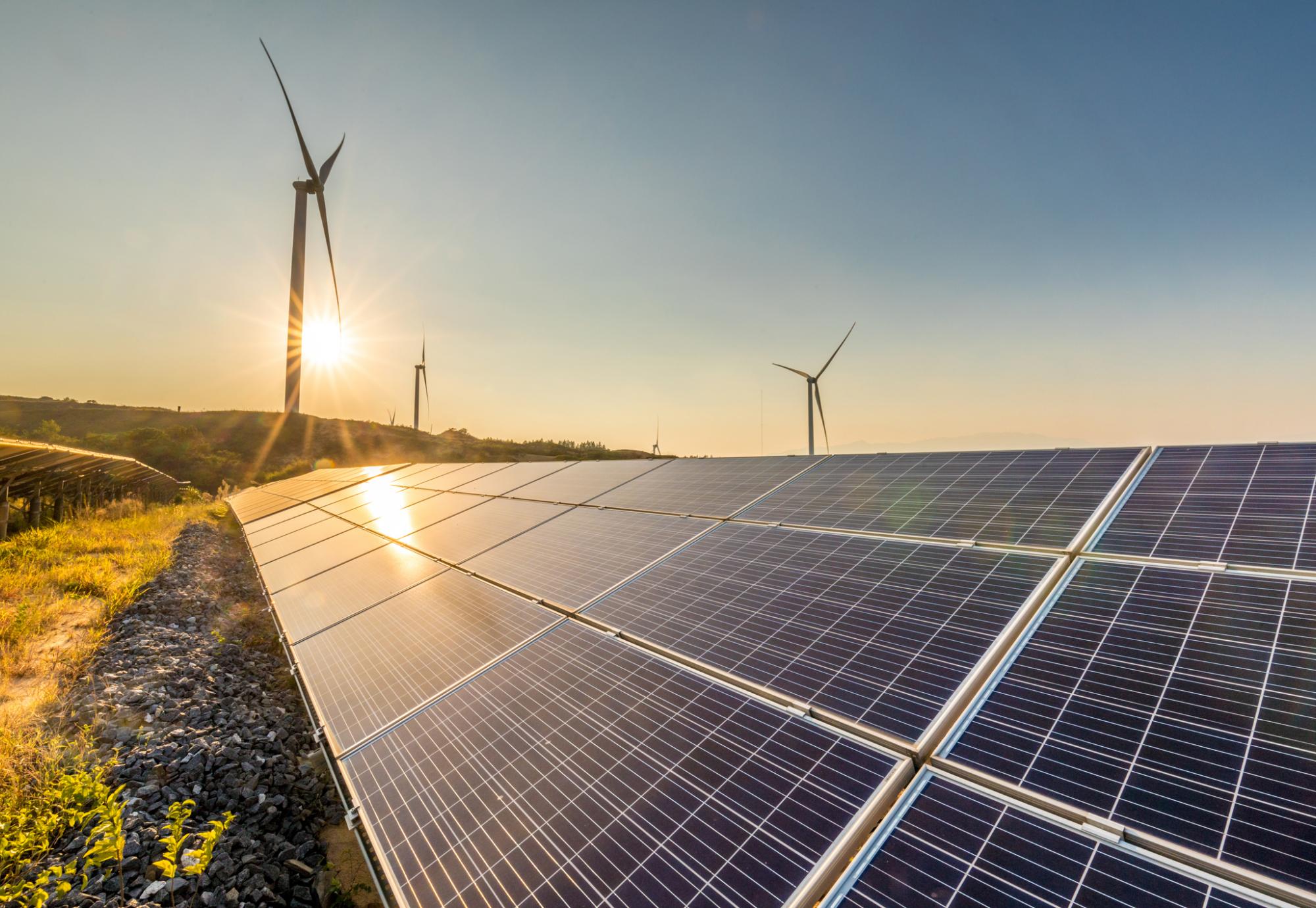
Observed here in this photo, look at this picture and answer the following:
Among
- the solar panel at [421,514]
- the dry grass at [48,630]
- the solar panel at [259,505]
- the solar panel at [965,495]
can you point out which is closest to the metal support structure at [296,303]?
the solar panel at [259,505]

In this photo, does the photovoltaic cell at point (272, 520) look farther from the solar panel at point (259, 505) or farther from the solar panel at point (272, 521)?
the solar panel at point (259, 505)

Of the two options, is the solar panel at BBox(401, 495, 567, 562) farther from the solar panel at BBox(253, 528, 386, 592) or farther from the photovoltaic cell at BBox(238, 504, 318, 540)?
the photovoltaic cell at BBox(238, 504, 318, 540)

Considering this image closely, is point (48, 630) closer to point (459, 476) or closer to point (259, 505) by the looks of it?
point (459, 476)

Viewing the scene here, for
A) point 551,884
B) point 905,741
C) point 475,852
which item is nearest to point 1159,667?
point 905,741

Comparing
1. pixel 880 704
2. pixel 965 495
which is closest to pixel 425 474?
pixel 965 495

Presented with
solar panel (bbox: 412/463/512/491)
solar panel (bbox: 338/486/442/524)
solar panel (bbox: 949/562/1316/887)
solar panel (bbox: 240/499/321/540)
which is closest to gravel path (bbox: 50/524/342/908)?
solar panel (bbox: 338/486/442/524)

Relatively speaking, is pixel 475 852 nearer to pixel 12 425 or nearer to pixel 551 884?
pixel 551 884

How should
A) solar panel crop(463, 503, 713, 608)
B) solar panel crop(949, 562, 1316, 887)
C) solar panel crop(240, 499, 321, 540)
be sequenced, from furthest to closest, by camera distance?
solar panel crop(240, 499, 321, 540) → solar panel crop(463, 503, 713, 608) → solar panel crop(949, 562, 1316, 887)
